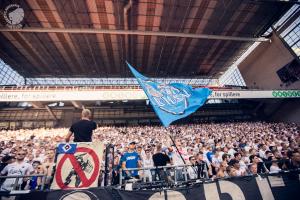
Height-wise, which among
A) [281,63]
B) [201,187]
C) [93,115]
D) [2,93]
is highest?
[281,63]

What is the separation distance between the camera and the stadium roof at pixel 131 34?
17.5 metres

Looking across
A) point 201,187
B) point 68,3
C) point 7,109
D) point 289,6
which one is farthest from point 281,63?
point 7,109

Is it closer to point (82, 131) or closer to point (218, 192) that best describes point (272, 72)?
point (218, 192)

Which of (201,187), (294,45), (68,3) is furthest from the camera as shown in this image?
(294,45)

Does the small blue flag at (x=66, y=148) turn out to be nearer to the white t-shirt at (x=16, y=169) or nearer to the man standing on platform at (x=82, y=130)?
the man standing on platform at (x=82, y=130)

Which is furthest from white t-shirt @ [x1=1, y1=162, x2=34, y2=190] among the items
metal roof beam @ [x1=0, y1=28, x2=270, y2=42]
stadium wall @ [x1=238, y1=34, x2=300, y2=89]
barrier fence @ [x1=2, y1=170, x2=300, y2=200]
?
stadium wall @ [x1=238, y1=34, x2=300, y2=89]

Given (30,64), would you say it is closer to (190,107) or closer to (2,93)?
(2,93)

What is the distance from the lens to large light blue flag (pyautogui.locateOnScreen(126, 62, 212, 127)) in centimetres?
446

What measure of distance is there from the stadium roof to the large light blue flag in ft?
45.8

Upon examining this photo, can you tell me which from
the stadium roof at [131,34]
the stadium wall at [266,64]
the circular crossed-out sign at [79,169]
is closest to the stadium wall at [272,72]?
the stadium wall at [266,64]

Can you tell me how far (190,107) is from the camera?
5.14 m

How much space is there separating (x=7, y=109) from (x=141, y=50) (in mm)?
19128

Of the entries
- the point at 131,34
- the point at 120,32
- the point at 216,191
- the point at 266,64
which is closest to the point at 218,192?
the point at 216,191

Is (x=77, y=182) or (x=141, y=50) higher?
(x=141, y=50)
